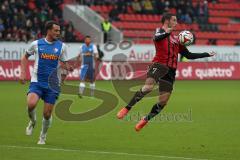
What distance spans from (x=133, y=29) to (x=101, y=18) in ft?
8.94

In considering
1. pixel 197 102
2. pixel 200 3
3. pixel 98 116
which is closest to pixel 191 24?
pixel 200 3

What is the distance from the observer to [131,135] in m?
15.3

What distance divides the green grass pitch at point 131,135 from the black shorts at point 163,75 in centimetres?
118

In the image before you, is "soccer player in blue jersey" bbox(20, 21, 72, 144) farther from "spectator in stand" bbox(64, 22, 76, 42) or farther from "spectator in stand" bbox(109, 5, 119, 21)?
"spectator in stand" bbox(109, 5, 119, 21)

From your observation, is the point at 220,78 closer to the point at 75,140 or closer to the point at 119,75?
the point at 119,75

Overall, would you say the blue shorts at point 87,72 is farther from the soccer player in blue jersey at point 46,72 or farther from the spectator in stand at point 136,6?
the spectator in stand at point 136,6

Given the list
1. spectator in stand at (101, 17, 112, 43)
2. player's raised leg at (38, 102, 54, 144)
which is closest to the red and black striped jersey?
player's raised leg at (38, 102, 54, 144)

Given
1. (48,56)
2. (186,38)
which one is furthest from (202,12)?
(48,56)

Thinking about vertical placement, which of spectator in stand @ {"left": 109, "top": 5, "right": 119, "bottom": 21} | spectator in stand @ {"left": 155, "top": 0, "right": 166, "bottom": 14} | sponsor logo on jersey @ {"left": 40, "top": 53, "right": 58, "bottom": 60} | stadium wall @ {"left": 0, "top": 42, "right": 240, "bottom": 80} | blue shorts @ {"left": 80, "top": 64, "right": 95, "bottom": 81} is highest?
sponsor logo on jersey @ {"left": 40, "top": 53, "right": 58, "bottom": 60}

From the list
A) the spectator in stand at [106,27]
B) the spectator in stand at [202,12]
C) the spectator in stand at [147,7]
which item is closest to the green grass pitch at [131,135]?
the spectator in stand at [106,27]

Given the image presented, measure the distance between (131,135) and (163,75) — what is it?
175 centimetres

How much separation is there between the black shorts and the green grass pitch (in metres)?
1.18

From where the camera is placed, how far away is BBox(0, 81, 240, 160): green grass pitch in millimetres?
12141

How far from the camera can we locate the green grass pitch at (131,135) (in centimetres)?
1214
